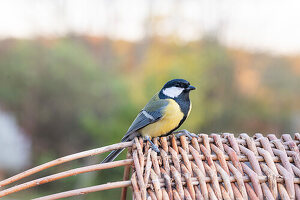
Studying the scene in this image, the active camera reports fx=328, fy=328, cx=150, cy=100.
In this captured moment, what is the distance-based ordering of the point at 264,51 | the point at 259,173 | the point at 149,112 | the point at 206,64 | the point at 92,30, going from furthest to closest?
the point at 92,30, the point at 264,51, the point at 206,64, the point at 149,112, the point at 259,173

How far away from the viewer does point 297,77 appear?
6.32m

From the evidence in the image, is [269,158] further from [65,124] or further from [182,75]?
[65,124]

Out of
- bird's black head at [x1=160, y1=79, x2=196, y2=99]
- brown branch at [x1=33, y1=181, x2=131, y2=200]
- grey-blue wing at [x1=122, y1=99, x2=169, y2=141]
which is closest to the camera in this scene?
brown branch at [x1=33, y1=181, x2=131, y2=200]

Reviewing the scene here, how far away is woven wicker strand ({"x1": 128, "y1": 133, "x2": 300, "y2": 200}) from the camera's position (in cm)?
61

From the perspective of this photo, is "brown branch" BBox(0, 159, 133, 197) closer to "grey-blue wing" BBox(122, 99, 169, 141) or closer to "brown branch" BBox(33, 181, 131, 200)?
"brown branch" BBox(33, 181, 131, 200)

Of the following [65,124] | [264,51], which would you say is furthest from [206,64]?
[65,124]

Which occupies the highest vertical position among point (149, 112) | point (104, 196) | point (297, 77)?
point (149, 112)

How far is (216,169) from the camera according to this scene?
0.65 meters

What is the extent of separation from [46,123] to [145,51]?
2.46 meters

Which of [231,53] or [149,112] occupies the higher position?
[149,112]

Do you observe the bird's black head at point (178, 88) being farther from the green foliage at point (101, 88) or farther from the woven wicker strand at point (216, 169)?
the green foliage at point (101, 88)

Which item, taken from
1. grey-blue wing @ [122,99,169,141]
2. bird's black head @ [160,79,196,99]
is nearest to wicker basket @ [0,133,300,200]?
grey-blue wing @ [122,99,169,141]

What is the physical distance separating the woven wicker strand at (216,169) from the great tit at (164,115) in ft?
1.53

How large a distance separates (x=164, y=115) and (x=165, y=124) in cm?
3
